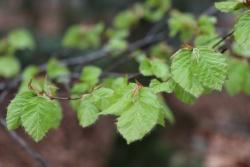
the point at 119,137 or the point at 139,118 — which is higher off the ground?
the point at 139,118

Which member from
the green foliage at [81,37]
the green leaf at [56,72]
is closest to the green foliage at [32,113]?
the green leaf at [56,72]

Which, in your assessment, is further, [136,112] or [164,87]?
[164,87]

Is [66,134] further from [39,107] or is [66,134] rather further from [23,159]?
[39,107]

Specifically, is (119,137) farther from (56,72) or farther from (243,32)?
(243,32)

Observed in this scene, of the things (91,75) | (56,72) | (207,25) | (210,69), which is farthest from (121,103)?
(56,72)

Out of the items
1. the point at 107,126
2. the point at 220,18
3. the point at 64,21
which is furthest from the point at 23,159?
the point at 220,18

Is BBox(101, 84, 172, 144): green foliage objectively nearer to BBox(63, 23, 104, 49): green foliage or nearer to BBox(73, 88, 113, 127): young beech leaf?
BBox(73, 88, 113, 127): young beech leaf

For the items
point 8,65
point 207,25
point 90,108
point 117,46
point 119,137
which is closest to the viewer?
point 90,108

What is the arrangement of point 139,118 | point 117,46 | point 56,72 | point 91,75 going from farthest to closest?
point 117,46
point 56,72
point 91,75
point 139,118
